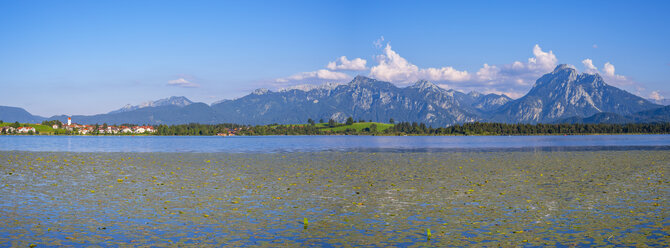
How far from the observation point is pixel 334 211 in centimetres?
2684

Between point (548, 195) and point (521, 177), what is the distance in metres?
13.0

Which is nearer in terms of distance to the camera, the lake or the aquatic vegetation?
the lake

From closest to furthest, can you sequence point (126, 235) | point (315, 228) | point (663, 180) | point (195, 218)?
point (126, 235) → point (315, 228) → point (195, 218) → point (663, 180)

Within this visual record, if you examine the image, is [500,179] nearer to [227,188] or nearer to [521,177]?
[521,177]

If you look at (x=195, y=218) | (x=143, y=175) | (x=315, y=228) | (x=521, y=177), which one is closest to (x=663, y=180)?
(x=521, y=177)

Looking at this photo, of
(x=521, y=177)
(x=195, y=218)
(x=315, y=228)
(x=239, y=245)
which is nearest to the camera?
(x=239, y=245)

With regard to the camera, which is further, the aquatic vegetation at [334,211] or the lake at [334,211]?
the aquatic vegetation at [334,211]

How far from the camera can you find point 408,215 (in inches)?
1000

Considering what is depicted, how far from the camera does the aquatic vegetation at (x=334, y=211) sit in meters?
20.3

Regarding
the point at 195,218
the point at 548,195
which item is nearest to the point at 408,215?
the point at 195,218

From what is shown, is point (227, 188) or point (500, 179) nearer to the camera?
point (227, 188)

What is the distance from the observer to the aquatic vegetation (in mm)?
20281

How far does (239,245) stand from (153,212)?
9377mm

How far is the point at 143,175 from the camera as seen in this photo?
48.1m
